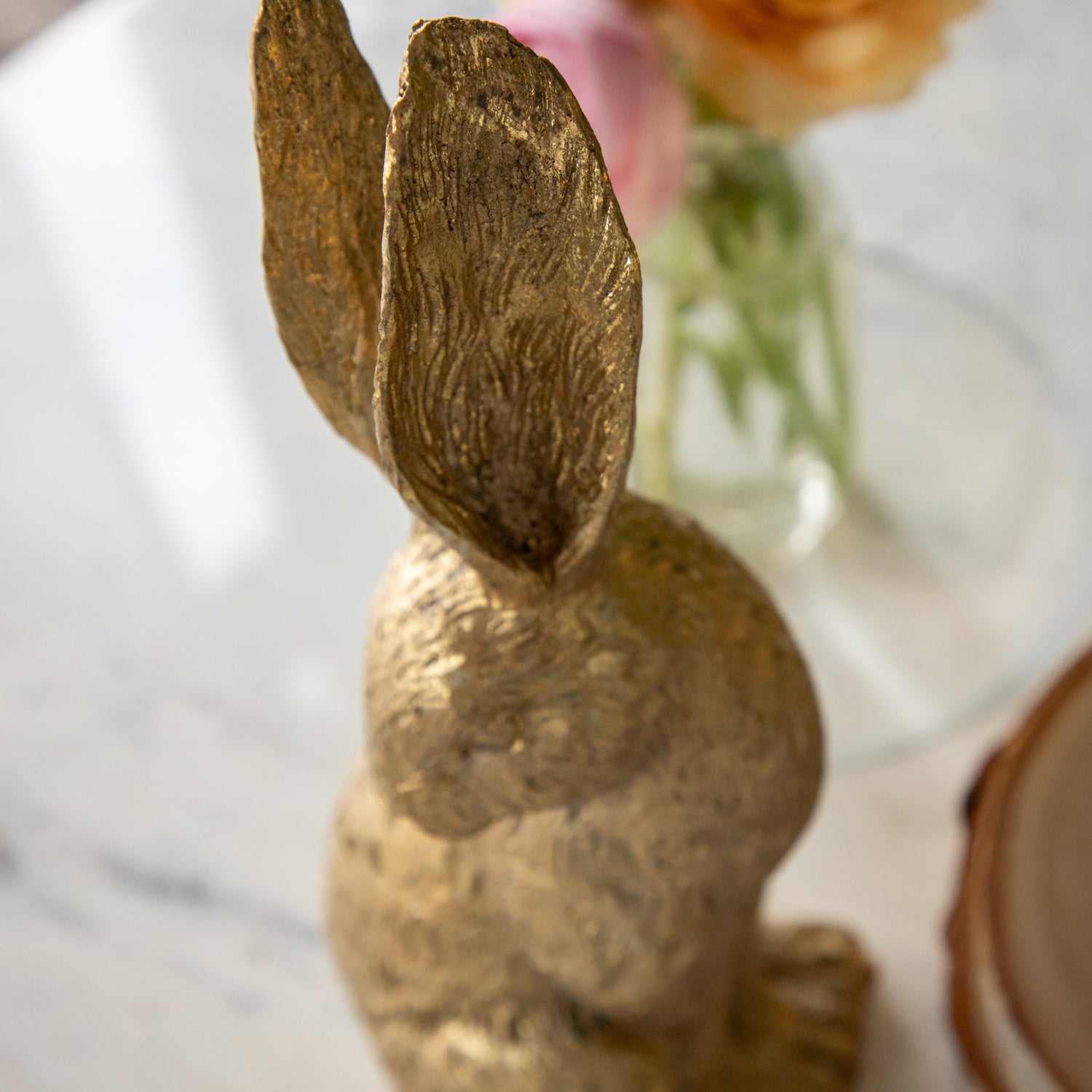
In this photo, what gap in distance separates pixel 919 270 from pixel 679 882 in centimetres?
58

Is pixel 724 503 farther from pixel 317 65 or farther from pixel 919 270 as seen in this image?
pixel 317 65

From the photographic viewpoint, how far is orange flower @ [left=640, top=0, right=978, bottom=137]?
606 millimetres

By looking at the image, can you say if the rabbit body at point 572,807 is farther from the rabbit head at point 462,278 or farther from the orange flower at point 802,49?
the orange flower at point 802,49

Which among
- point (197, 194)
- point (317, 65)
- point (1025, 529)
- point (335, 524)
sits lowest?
point (1025, 529)

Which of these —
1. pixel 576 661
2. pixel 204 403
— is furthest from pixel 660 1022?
pixel 204 403

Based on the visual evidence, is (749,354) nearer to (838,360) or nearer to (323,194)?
(838,360)

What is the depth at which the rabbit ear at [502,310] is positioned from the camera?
321mm

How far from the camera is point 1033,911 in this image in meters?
0.59

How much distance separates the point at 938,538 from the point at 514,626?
48 cm

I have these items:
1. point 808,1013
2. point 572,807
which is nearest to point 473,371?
point 572,807

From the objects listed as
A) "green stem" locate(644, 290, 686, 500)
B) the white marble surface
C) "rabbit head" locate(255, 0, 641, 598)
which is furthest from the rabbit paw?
"rabbit head" locate(255, 0, 641, 598)

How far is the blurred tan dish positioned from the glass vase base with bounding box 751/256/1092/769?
142 millimetres

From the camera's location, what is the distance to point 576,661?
0.43 meters

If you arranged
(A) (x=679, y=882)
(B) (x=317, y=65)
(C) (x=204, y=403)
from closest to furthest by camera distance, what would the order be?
(B) (x=317, y=65)
(A) (x=679, y=882)
(C) (x=204, y=403)
